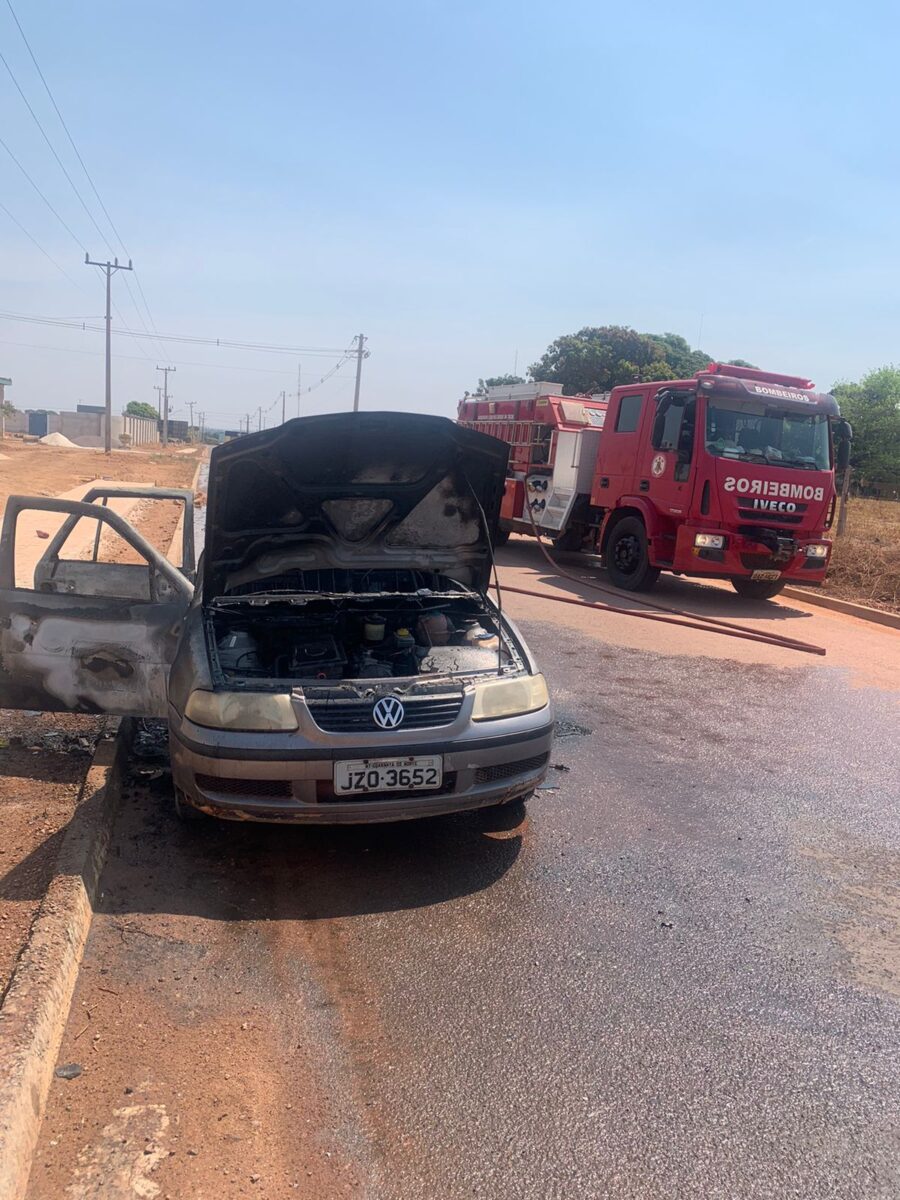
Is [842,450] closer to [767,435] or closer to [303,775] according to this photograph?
[767,435]

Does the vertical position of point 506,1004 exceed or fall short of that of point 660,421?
it falls short

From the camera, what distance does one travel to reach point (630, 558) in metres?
12.6

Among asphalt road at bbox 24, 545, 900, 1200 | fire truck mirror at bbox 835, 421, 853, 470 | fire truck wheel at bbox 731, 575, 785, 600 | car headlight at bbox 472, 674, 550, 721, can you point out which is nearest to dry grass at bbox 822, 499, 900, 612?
fire truck wheel at bbox 731, 575, 785, 600

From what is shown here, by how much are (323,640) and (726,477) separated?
7.58 meters

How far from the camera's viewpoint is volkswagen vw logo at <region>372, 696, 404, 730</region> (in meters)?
3.73

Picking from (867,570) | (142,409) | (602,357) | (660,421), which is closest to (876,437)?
(602,357)

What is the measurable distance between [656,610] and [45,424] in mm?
93512

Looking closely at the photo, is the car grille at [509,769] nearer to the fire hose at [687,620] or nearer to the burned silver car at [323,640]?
the burned silver car at [323,640]

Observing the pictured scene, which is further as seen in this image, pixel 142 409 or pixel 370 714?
pixel 142 409

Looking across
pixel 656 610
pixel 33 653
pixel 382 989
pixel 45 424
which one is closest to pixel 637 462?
pixel 656 610

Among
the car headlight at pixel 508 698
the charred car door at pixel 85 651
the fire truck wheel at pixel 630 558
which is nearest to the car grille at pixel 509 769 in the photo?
the car headlight at pixel 508 698

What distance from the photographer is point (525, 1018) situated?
2.97 m

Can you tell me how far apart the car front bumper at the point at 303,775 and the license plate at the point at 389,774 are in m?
0.03

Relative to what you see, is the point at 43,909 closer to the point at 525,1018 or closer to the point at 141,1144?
the point at 141,1144
